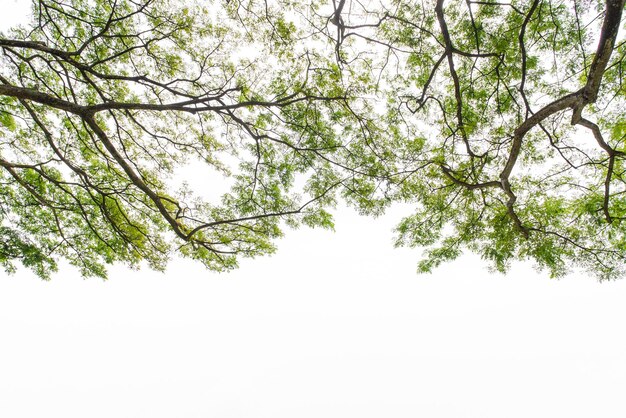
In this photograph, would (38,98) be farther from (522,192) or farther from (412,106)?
(522,192)

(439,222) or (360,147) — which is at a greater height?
(360,147)

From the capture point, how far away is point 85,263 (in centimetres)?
539

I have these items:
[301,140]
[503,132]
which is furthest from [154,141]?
[503,132]

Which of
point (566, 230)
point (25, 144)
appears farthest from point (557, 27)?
point (25, 144)

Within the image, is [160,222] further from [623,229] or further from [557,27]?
[623,229]

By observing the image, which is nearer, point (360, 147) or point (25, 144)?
point (360, 147)

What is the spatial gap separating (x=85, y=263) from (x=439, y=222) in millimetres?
7068

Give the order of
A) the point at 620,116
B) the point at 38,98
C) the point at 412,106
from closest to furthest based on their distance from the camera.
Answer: the point at 38,98 → the point at 620,116 → the point at 412,106

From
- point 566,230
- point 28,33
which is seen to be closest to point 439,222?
point 566,230

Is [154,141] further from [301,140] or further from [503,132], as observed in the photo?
[503,132]

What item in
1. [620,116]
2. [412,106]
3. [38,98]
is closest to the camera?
A: [38,98]

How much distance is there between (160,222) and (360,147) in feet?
13.3

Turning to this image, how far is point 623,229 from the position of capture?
4094 mm

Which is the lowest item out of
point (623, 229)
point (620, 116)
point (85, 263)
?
point (623, 229)
